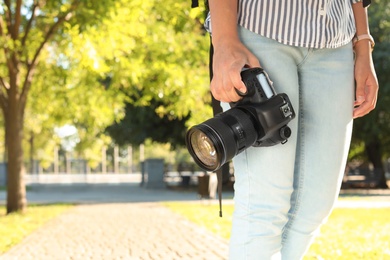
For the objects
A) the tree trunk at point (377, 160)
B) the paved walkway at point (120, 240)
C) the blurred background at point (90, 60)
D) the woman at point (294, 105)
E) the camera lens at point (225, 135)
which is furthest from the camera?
the tree trunk at point (377, 160)

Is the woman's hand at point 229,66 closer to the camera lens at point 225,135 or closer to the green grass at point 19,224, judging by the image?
the camera lens at point 225,135

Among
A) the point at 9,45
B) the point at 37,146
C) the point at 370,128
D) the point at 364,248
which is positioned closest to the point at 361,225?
the point at 364,248

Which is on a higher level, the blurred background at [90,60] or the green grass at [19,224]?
the blurred background at [90,60]

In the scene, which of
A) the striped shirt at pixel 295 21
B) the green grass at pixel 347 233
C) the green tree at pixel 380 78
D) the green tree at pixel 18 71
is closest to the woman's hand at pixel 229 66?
the striped shirt at pixel 295 21

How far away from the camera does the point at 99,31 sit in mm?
12305

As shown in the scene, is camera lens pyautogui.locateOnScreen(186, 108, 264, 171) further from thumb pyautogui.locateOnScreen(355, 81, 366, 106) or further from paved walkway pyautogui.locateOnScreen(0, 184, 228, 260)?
paved walkway pyautogui.locateOnScreen(0, 184, 228, 260)

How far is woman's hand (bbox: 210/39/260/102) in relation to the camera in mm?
1979

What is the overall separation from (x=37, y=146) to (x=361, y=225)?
127 feet

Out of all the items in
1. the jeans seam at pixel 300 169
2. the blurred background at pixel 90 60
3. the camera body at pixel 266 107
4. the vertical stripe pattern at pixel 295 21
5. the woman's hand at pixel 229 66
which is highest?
the blurred background at pixel 90 60

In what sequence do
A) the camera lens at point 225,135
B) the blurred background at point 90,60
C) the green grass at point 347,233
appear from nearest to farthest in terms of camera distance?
the camera lens at point 225,135
the green grass at point 347,233
the blurred background at point 90,60

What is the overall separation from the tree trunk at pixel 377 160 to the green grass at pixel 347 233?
1463 cm

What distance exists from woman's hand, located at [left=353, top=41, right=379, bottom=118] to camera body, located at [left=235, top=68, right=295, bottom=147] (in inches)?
19.0

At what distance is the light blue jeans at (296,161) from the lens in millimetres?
2072

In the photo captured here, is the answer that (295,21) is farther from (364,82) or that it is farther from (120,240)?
(120,240)
